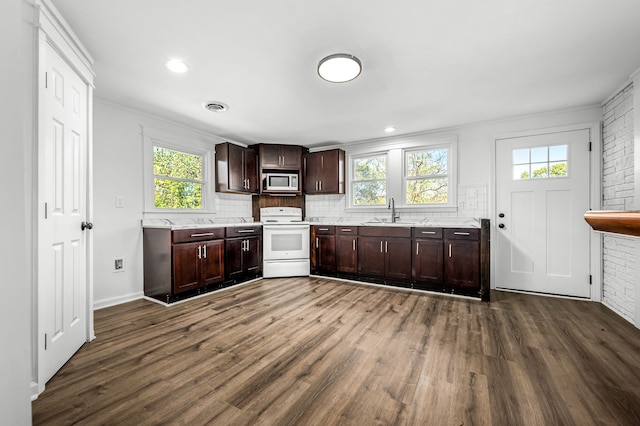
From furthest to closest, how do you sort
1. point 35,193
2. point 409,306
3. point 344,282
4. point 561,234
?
point 344,282 → point 561,234 → point 409,306 → point 35,193

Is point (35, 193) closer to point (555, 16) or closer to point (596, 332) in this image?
point (555, 16)

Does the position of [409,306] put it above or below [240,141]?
below

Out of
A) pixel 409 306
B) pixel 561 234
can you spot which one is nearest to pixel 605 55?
pixel 561 234

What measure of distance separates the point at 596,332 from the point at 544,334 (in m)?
0.48

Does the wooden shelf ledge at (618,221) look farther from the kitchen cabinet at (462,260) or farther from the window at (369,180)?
the window at (369,180)

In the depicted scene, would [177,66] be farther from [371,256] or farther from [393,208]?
[393,208]

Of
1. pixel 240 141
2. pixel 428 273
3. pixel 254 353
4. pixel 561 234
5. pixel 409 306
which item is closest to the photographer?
pixel 254 353

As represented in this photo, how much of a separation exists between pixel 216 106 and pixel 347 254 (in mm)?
2758

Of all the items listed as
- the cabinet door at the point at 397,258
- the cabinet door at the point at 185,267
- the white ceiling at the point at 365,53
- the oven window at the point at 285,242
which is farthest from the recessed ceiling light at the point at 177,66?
the cabinet door at the point at 397,258

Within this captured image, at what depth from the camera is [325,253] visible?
4.48 m

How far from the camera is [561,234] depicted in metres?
3.39

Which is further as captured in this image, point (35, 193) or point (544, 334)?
point (544, 334)

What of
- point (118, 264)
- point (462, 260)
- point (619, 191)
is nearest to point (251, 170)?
point (118, 264)

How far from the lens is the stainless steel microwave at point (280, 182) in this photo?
4871 mm
